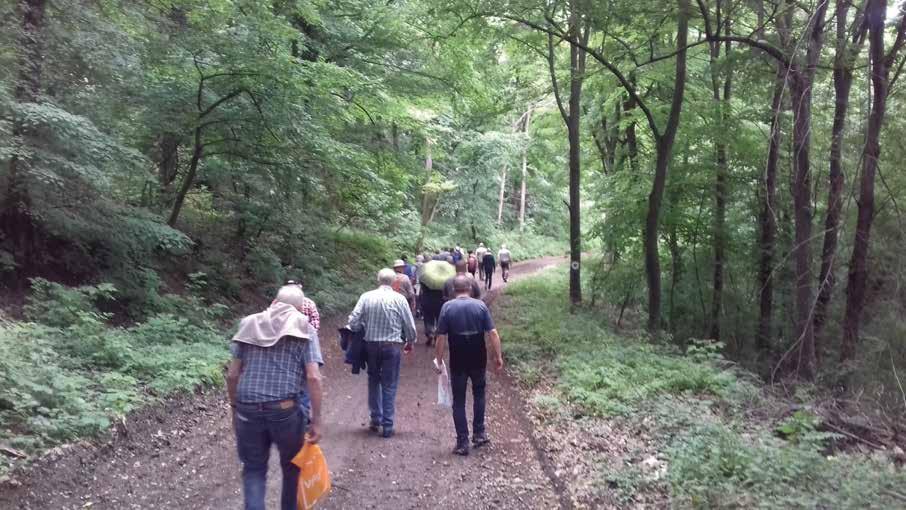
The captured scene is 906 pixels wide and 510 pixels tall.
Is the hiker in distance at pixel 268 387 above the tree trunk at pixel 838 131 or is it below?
below

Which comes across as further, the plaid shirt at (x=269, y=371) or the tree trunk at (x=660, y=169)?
the tree trunk at (x=660, y=169)

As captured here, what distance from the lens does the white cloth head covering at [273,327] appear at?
4242 mm

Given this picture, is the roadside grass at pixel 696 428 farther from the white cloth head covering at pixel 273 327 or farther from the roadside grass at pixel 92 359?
the roadside grass at pixel 92 359

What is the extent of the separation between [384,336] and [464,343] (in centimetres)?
107

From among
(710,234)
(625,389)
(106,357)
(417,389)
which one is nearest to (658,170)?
(710,234)

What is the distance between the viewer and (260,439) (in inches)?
170

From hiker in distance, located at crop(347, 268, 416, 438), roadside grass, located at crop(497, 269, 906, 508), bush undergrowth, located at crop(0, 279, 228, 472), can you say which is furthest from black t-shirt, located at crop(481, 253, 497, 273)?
hiker in distance, located at crop(347, 268, 416, 438)

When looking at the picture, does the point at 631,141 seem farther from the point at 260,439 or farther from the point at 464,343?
the point at 260,439

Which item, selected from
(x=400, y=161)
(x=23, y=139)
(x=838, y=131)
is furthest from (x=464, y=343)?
(x=400, y=161)

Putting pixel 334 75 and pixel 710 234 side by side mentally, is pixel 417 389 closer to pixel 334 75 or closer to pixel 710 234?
pixel 334 75

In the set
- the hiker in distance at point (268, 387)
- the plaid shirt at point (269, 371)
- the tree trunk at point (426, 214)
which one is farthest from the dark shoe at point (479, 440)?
the tree trunk at point (426, 214)

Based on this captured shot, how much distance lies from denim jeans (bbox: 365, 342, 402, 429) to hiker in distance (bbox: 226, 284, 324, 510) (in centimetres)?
292

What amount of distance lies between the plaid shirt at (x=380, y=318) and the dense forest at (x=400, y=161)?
8.93 feet

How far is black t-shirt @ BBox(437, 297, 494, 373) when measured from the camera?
679 cm
